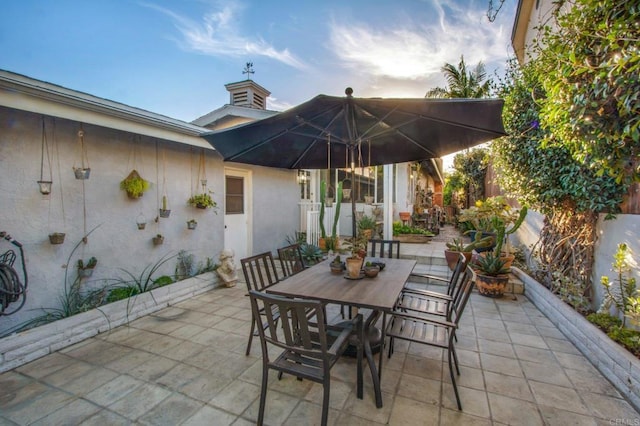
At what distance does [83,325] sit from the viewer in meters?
3.06

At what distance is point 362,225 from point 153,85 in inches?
251

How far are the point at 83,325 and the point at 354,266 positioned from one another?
10.2ft

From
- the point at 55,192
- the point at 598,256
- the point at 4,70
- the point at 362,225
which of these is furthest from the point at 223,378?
the point at 362,225

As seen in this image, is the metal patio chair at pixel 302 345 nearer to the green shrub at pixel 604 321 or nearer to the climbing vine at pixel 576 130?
the climbing vine at pixel 576 130

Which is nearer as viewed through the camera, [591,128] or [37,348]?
[591,128]

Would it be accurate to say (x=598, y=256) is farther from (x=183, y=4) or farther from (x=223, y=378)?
(x=183, y=4)

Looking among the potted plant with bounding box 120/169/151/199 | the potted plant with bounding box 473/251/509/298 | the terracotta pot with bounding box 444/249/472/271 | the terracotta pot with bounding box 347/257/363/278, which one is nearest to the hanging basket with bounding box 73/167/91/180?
the potted plant with bounding box 120/169/151/199

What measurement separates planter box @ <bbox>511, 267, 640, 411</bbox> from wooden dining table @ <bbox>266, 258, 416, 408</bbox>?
1.73 m

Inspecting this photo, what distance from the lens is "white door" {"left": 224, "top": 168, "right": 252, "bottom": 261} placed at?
5.91m

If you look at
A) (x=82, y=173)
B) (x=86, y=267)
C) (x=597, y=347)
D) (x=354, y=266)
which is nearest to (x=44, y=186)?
(x=82, y=173)

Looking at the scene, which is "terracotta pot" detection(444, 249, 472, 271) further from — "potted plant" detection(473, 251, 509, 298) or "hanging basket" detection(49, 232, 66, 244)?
"hanging basket" detection(49, 232, 66, 244)

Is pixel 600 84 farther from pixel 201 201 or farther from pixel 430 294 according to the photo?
pixel 201 201

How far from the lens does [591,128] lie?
1851 millimetres

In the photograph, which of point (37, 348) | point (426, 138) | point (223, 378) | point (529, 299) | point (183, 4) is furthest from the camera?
point (183, 4)
